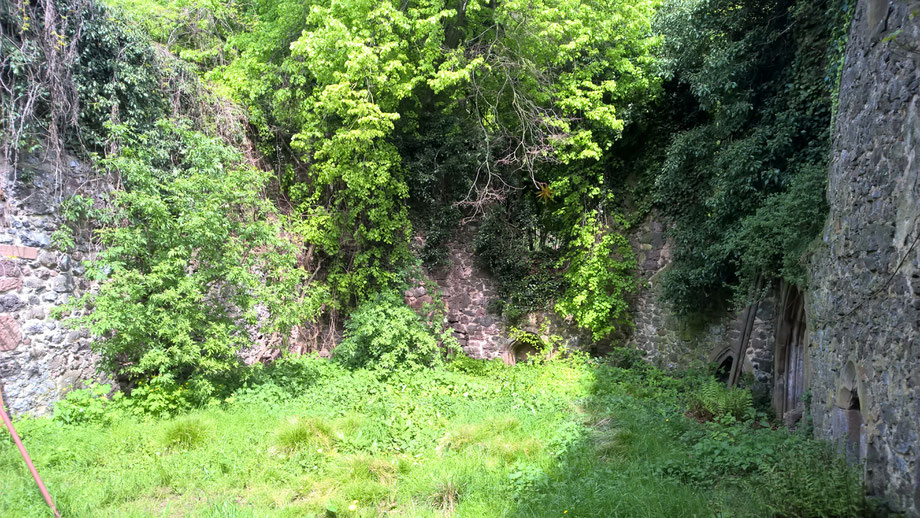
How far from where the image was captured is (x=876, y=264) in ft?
12.3

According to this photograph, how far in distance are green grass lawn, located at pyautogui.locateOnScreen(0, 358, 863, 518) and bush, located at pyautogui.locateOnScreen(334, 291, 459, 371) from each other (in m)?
1.45

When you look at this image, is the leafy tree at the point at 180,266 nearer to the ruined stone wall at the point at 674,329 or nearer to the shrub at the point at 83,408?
the shrub at the point at 83,408

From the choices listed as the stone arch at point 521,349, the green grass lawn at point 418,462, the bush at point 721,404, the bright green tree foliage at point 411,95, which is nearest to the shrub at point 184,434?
the green grass lawn at point 418,462

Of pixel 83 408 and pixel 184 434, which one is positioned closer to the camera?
pixel 184 434

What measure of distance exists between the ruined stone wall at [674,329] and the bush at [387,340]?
3914mm

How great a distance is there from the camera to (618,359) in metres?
9.52

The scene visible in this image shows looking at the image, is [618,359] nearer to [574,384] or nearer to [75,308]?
[574,384]

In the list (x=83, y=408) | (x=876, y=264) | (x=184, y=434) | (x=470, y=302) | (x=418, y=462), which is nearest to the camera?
(x=876, y=264)

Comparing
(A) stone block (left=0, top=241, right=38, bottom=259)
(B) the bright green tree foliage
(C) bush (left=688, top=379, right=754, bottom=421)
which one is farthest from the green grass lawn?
Answer: (B) the bright green tree foliage

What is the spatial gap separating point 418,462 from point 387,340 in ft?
10.8

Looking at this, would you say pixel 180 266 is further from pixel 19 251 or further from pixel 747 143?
pixel 747 143

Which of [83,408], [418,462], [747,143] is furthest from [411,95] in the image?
[83,408]

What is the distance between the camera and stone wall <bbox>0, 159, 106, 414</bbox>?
564 centimetres

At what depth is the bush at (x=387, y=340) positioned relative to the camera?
8344 mm
